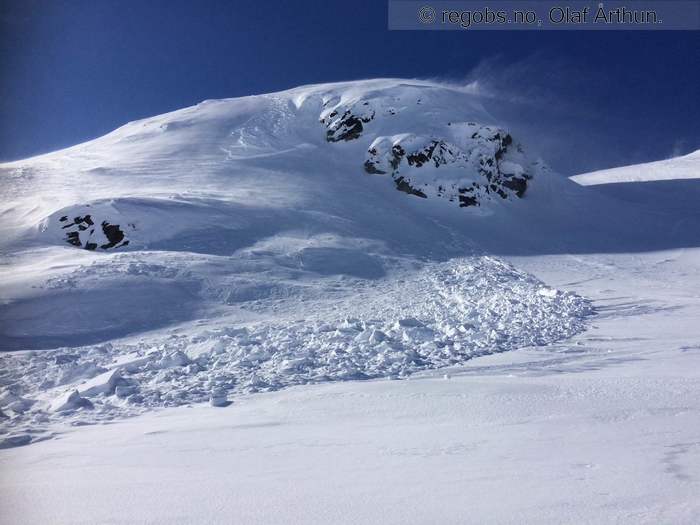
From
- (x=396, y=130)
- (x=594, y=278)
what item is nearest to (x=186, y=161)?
(x=396, y=130)

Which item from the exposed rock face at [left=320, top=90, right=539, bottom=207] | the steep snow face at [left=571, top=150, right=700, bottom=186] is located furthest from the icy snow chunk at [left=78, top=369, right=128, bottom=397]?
the steep snow face at [left=571, top=150, right=700, bottom=186]

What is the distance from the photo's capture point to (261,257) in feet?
55.2

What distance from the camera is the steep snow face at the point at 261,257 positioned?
770 centimetres

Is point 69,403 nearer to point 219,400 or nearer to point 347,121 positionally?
point 219,400

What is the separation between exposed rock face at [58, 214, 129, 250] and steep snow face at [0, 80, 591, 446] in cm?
6

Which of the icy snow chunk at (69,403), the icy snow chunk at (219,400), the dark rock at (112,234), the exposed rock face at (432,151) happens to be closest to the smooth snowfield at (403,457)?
the icy snow chunk at (219,400)

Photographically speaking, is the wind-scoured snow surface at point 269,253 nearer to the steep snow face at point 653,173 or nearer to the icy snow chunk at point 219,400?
the icy snow chunk at point 219,400

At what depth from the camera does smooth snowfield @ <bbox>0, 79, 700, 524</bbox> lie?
11.4 ft

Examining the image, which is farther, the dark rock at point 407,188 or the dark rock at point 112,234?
the dark rock at point 407,188

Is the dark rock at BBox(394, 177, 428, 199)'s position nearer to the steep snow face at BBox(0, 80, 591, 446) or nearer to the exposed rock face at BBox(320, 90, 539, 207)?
the exposed rock face at BBox(320, 90, 539, 207)

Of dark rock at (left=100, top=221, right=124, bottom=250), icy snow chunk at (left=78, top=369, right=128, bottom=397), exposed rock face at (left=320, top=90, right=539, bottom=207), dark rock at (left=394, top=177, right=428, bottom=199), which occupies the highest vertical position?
exposed rock face at (left=320, top=90, right=539, bottom=207)

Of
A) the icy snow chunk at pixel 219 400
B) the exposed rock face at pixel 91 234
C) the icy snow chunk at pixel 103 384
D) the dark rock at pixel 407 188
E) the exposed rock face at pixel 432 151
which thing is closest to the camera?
the icy snow chunk at pixel 219 400

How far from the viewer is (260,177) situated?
27.6 metres

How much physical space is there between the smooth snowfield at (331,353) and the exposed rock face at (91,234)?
9 centimetres
